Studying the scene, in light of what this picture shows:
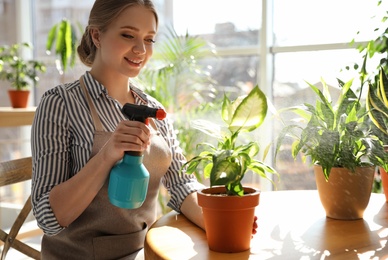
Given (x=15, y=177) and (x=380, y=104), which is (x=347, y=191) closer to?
(x=380, y=104)

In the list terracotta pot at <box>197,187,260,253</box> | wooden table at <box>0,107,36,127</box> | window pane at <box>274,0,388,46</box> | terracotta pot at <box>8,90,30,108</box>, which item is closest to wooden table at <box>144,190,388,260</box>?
terracotta pot at <box>197,187,260,253</box>

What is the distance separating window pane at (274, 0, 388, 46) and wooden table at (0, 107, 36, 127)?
157 cm

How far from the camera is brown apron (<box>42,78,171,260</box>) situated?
5.04ft

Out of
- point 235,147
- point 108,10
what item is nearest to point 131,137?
point 235,147

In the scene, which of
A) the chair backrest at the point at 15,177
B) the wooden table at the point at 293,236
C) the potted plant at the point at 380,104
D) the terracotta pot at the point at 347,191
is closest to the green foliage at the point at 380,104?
the potted plant at the point at 380,104

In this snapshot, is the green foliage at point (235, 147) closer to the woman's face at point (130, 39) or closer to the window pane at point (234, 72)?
the woman's face at point (130, 39)

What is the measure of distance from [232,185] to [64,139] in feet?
1.89

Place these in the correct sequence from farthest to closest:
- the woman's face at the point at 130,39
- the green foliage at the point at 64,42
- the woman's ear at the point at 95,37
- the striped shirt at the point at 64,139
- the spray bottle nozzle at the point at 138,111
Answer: the green foliage at the point at 64,42 → the woman's ear at the point at 95,37 → the woman's face at the point at 130,39 → the striped shirt at the point at 64,139 → the spray bottle nozzle at the point at 138,111

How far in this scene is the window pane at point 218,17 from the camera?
3.46 meters

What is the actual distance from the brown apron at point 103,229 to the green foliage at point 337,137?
1.57ft

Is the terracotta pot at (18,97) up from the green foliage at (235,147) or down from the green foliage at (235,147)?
down

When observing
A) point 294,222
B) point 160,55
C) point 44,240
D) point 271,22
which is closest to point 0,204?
point 160,55

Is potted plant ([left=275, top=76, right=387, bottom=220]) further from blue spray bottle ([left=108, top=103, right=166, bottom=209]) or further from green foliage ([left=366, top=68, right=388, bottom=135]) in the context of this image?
blue spray bottle ([left=108, top=103, right=166, bottom=209])

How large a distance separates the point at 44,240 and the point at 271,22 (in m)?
2.23
